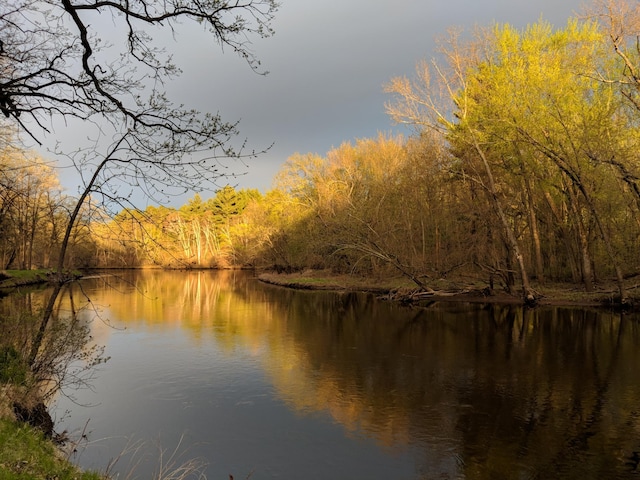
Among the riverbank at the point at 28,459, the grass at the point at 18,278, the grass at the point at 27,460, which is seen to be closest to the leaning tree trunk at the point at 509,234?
the riverbank at the point at 28,459

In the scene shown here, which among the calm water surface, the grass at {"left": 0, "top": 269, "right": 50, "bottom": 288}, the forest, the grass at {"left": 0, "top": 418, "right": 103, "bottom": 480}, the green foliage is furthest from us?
the grass at {"left": 0, "top": 269, "right": 50, "bottom": 288}

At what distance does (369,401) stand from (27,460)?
Answer: 20.4 feet

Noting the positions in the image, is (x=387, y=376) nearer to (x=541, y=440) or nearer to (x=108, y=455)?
(x=541, y=440)

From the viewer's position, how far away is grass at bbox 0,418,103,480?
418 centimetres

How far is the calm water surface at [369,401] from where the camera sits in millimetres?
6797

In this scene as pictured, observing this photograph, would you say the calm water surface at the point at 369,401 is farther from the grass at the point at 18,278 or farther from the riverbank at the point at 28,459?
the grass at the point at 18,278

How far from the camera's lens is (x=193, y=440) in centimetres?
766

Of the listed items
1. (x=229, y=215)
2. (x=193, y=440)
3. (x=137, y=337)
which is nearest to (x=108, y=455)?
(x=193, y=440)

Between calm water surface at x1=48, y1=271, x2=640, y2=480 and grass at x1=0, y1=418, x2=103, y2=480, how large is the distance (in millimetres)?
1529

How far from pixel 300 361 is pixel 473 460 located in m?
6.59

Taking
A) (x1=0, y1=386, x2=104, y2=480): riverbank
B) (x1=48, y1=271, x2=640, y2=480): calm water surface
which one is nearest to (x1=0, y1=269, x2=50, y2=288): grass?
(x1=48, y1=271, x2=640, y2=480): calm water surface

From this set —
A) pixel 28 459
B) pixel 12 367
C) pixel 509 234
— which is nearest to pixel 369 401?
pixel 28 459

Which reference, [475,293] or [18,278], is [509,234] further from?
[18,278]

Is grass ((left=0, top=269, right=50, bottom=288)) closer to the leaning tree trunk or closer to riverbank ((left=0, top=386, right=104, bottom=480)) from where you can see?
the leaning tree trunk
